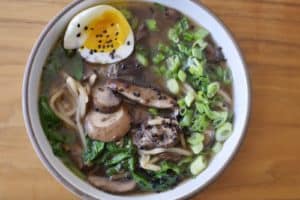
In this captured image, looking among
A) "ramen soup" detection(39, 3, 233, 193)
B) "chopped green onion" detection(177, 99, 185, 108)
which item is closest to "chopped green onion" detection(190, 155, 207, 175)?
"ramen soup" detection(39, 3, 233, 193)

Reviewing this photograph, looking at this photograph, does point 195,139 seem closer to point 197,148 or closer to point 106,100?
point 197,148

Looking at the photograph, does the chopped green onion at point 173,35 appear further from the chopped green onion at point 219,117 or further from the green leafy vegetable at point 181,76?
the chopped green onion at point 219,117

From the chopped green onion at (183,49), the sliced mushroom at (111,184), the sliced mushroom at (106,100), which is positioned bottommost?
the sliced mushroom at (111,184)

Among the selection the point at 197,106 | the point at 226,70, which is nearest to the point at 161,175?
the point at 197,106

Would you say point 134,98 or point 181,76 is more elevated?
point 181,76

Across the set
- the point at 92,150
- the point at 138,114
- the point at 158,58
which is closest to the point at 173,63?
the point at 158,58

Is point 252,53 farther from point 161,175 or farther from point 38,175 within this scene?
point 38,175

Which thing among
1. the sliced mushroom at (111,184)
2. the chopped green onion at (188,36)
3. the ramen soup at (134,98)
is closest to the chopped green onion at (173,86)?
the ramen soup at (134,98)
